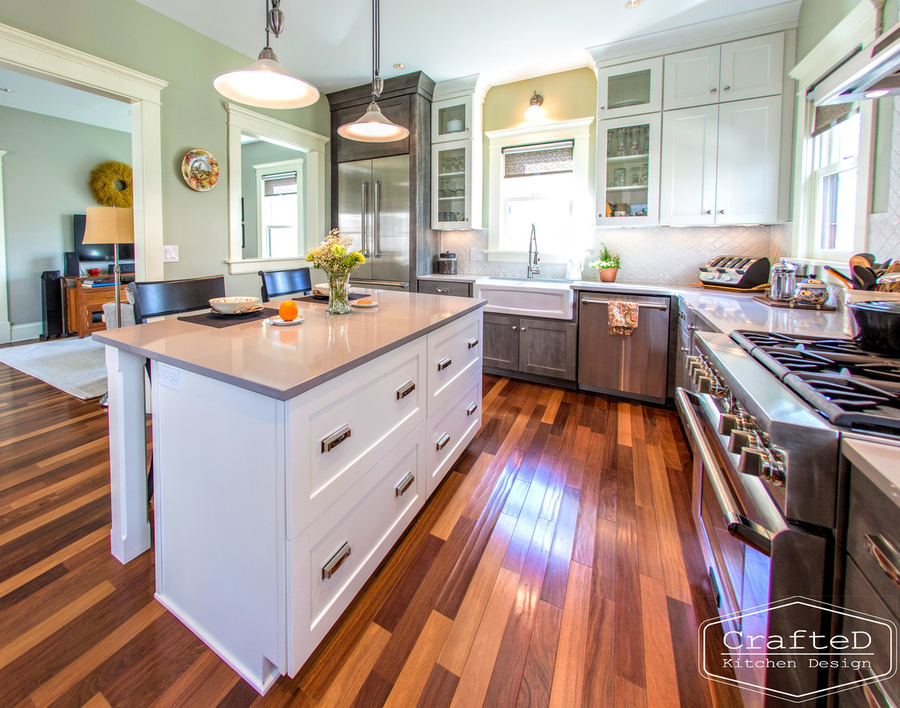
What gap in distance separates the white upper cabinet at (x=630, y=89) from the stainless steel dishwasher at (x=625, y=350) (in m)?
1.57

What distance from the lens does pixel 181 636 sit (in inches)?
54.9

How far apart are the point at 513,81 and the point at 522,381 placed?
306 centimetres

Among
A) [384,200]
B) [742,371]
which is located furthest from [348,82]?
[742,371]

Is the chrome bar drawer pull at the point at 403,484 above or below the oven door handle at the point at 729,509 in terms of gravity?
below

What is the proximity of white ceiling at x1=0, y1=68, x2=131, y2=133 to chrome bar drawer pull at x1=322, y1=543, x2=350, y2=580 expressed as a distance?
5.78 m

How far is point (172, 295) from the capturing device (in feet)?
7.04

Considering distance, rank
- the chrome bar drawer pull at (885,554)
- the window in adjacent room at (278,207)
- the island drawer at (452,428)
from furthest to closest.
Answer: the window in adjacent room at (278,207) → the island drawer at (452,428) → the chrome bar drawer pull at (885,554)

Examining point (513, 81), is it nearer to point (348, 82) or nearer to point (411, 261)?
point (348, 82)

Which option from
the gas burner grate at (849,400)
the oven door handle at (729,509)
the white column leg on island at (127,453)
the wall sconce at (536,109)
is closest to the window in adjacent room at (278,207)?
the wall sconce at (536,109)

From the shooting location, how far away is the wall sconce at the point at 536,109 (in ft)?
13.6

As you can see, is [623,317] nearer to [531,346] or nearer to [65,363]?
[531,346]

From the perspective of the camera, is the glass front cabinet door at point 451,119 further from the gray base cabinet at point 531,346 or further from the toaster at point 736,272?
the toaster at point 736,272

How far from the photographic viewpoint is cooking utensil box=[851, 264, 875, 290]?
1.73 metres

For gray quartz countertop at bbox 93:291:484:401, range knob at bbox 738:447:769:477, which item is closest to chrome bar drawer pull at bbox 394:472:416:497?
gray quartz countertop at bbox 93:291:484:401
